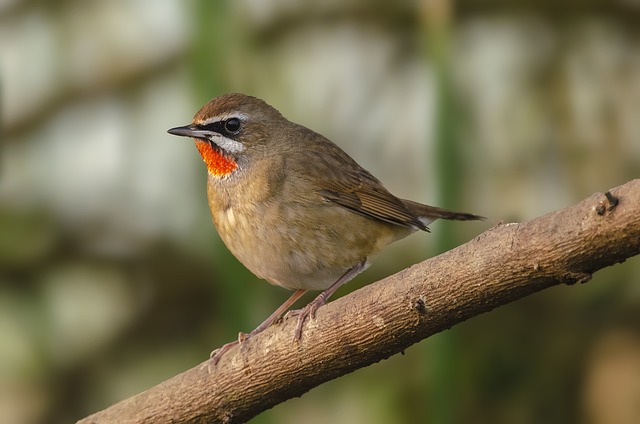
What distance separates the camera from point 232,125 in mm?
4566

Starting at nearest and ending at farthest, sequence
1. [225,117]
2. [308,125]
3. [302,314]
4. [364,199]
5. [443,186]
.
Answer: [302,314], [225,117], [364,199], [443,186], [308,125]

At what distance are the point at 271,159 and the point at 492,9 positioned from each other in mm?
3047

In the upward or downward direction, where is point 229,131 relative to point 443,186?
upward

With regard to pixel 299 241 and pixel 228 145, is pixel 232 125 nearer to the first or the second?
pixel 228 145

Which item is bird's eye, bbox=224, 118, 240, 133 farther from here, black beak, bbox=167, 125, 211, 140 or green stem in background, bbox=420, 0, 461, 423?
green stem in background, bbox=420, 0, 461, 423

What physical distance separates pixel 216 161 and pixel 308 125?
7.88 ft

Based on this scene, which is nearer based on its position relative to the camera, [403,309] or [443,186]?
[403,309]

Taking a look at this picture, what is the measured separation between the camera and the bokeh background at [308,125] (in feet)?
21.2

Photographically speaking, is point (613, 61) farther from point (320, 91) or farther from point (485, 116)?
point (320, 91)

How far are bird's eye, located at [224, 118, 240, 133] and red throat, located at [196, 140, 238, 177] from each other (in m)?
0.11

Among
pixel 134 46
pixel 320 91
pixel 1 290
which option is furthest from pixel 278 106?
pixel 1 290

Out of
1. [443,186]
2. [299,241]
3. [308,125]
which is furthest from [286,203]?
[308,125]

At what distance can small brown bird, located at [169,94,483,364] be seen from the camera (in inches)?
170

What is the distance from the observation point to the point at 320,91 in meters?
7.10
